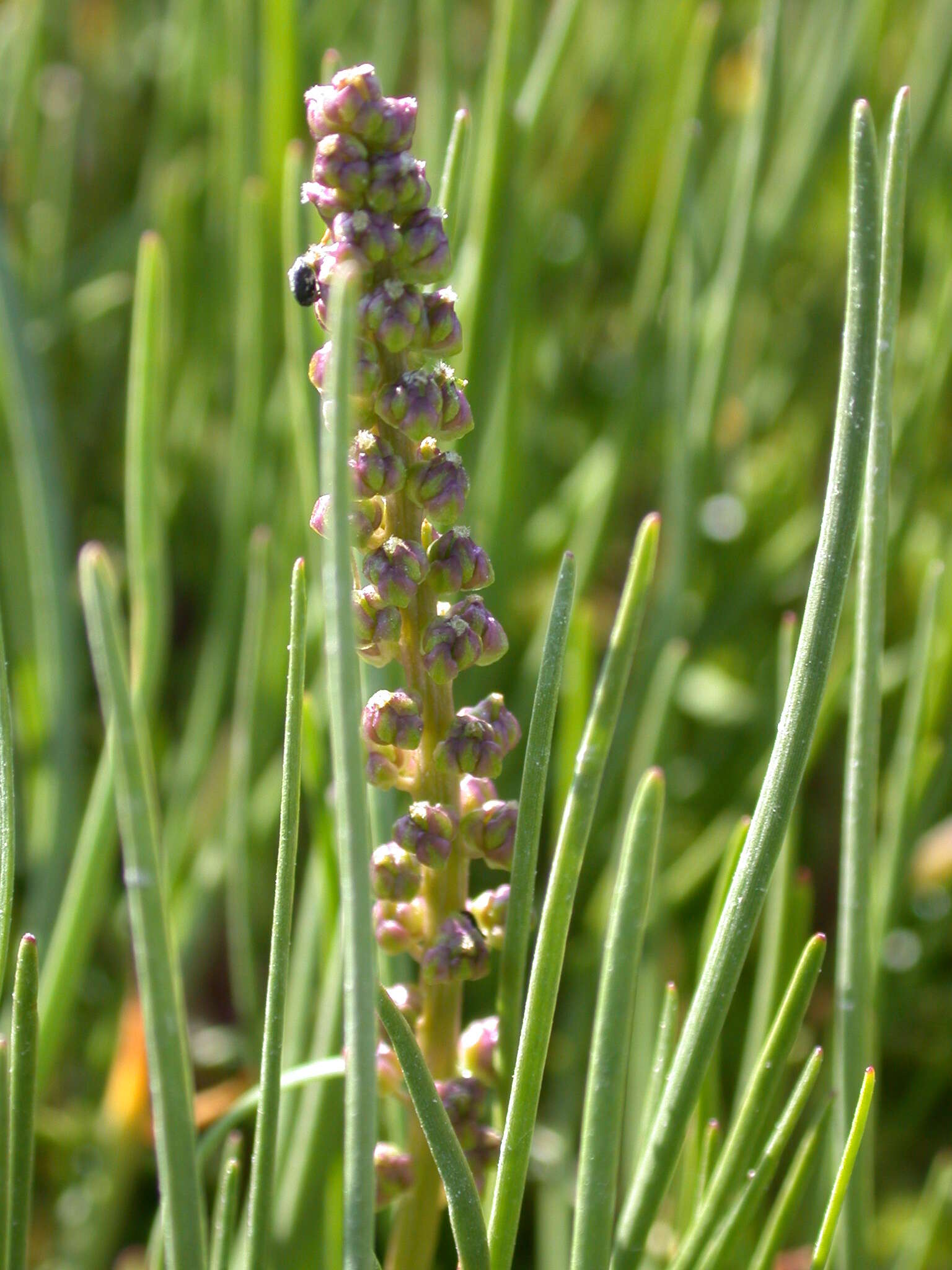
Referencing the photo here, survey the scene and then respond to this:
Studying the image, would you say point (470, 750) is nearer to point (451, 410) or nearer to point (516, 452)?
point (451, 410)

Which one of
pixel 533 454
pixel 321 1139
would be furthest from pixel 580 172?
pixel 321 1139

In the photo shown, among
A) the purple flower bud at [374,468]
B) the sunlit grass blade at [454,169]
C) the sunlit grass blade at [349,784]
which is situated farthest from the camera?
the sunlit grass blade at [454,169]

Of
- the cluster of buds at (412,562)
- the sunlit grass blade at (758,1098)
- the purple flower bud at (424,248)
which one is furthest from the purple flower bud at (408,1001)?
the purple flower bud at (424,248)

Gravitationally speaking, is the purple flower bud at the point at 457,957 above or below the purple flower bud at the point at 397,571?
below

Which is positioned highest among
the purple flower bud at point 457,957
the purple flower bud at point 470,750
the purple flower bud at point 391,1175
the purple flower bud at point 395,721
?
the purple flower bud at point 395,721

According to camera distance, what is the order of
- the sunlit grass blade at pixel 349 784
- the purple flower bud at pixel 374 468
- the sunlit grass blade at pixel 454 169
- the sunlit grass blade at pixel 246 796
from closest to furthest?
the sunlit grass blade at pixel 349 784 → the purple flower bud at pixel 374 468 → the sunlit grass blade at pixel 454 169 → the sunlit grass blade at pixel 246 796

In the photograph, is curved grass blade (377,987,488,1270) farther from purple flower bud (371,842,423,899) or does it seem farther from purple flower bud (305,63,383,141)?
purple flower bud (305,63,383,141)

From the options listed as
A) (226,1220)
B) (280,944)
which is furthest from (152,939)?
(226,1220)

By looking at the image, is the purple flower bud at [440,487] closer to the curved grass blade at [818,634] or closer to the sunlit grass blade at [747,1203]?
the curved grass blade at [818,634]
